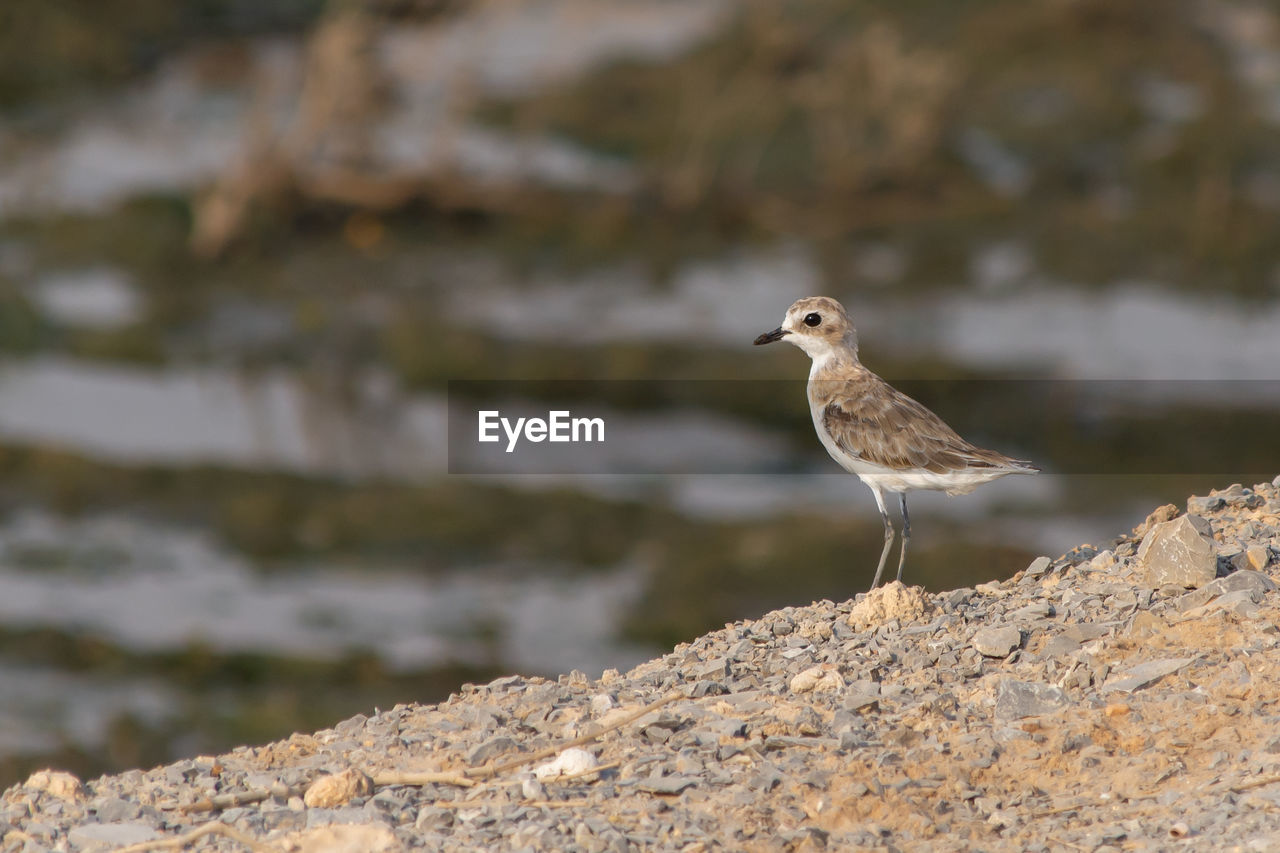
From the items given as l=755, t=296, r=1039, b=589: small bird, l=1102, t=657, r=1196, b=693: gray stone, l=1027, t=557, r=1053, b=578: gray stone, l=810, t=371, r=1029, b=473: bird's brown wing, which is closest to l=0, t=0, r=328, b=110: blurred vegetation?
l=755, t=296, r=1039, b=589: small bird

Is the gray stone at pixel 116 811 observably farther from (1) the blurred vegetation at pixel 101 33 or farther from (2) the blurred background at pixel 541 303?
(1) the blurred vegetation at pixel 101 33

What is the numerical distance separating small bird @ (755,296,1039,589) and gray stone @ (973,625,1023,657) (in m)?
0.67

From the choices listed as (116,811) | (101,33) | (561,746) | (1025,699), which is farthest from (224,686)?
(101,33)

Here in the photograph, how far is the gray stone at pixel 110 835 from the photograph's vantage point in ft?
16.2

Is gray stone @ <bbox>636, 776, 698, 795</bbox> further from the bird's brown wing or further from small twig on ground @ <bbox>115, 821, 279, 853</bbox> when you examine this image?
the bird's brown wing

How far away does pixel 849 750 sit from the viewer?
16.7 ft

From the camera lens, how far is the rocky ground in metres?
4.73

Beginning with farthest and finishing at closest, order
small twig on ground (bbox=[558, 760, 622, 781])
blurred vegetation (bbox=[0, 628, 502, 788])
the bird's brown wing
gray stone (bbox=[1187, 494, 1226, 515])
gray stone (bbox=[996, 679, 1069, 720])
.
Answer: blurred vegetation (bbox=[0, 628, 502, 788])
gray stone (bbox=[1187, 494, 1226, 515])
the bird's brown wing
gray stone (bbox=[996, 679, 1069, 720])
small twig on ground (bbox=[558, 760, 622, 781])

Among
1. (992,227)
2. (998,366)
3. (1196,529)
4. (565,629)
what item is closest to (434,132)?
(992,227)

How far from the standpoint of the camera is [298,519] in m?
14.9

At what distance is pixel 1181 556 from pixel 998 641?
0.80 m

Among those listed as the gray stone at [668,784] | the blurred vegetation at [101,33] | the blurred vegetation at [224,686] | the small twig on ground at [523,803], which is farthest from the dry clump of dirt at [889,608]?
the blurred vegetation at [101,33]

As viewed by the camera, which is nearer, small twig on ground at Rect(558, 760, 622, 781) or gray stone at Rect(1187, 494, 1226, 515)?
small twig on ground at Rect(558, 760, 622, 781)

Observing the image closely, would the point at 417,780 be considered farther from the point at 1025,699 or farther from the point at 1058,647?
the point at 1058,647
